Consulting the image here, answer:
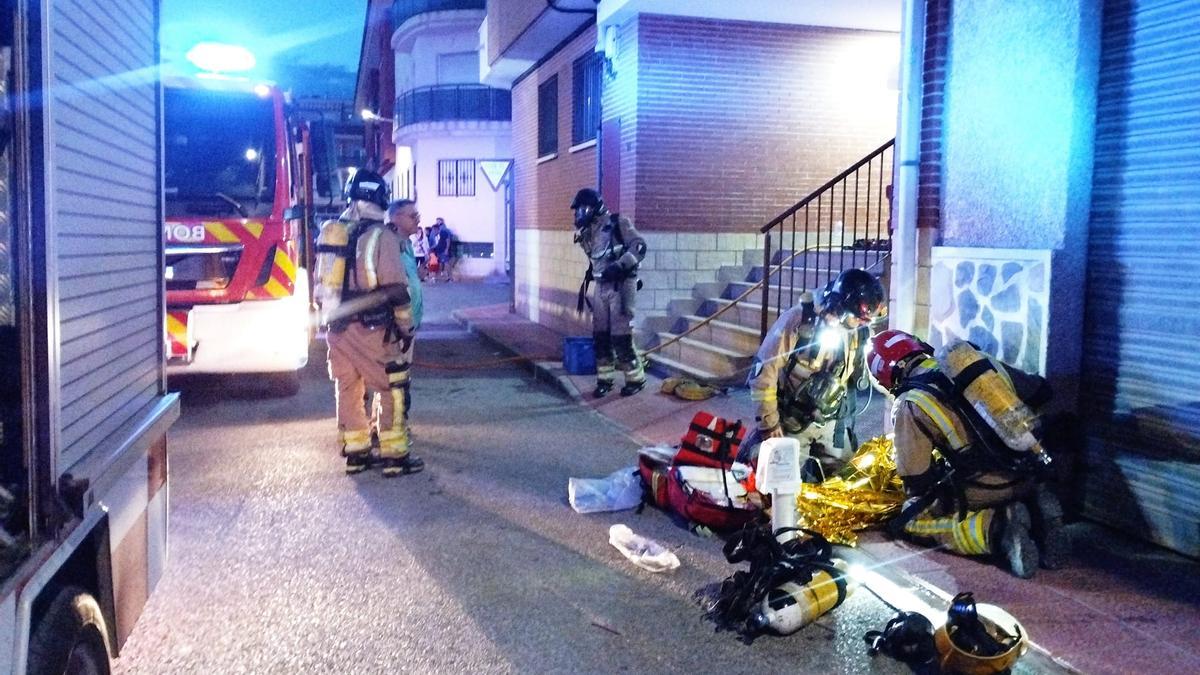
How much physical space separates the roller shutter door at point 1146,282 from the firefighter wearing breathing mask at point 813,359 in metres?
1.26

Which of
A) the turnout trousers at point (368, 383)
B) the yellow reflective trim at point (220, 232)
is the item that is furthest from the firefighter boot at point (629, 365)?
the yellow reflective trim at point (220, 232)

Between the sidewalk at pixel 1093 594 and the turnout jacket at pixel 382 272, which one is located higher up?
the turnout jacket at pixel 382 272

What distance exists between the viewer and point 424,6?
119 ft

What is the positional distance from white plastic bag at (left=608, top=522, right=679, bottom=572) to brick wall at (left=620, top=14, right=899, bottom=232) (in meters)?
7.11

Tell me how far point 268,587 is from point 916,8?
209 inches

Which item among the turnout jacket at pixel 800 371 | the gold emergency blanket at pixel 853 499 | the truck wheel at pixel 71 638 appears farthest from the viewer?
the turnout jacket at pixel 800 371

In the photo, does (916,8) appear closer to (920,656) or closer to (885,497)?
(885,497)

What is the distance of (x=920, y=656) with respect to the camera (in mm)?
3982

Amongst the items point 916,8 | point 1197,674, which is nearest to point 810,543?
point 1197,674

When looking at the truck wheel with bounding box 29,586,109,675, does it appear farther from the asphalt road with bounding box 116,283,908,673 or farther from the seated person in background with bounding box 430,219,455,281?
the seated person in background with bounding box 430,219,455,281

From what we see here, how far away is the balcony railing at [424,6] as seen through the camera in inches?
1395

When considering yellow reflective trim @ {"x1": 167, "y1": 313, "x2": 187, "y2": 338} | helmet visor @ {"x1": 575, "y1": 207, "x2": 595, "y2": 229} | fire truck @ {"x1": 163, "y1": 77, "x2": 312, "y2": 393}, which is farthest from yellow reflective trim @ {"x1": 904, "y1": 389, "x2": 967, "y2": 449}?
yellow reflective trim @ {"x1": 167, "y1": 313, "x2": 187, "y2": 338}

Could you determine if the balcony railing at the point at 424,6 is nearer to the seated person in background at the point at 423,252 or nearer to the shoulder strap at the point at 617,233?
the seated person in background at the point at 423,252

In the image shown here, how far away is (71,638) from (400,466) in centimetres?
438
